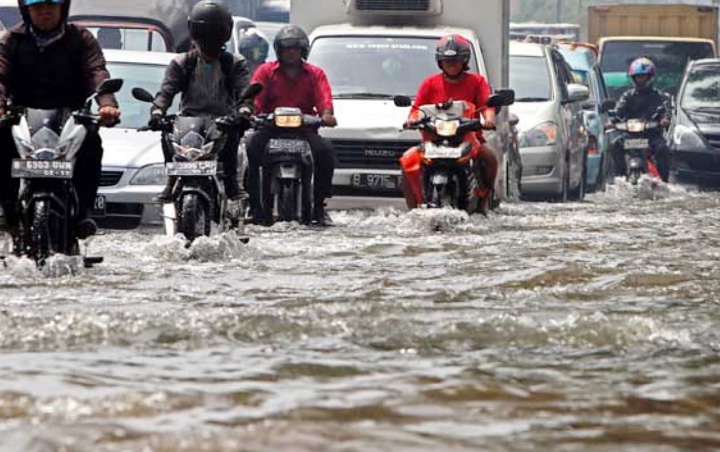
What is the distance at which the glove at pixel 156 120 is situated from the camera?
13.0 m

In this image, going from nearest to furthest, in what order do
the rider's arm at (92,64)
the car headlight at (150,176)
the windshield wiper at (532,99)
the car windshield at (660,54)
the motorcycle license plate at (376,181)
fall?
the rider's arm at (92,64) → the car headlight at (150,176) → the motorcycle license plate at (376,181) → the windshield wiper at (532,99) → the car windshield at (660,54)

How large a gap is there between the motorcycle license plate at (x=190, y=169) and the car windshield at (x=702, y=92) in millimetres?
15677

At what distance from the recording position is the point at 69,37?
11.4 meters

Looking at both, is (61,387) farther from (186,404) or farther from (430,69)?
(430,69)

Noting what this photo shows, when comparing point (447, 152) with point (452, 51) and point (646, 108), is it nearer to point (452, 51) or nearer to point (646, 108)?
point (452, 51)

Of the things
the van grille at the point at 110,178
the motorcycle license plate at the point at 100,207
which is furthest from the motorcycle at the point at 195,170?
the van grille at the point at 110,178

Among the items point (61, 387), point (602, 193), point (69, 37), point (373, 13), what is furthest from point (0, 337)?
point (602, 193)

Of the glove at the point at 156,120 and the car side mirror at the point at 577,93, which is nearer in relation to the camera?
the glove at the point at 156,120

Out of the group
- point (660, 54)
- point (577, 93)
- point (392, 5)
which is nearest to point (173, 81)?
point (392, 5)

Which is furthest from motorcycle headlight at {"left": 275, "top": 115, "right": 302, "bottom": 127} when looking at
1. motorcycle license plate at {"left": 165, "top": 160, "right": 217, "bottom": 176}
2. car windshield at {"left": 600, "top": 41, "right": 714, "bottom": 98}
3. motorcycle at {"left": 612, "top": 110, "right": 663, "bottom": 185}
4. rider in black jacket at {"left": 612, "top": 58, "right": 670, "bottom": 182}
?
car windshield at {"left": 600, "top": 41, "right": 714, "bottom": 98}

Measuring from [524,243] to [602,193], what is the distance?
12.6 meters

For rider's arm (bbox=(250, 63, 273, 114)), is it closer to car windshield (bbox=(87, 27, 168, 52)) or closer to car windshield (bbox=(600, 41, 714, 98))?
car windshield (bbox=(87, 27, 168, 52))

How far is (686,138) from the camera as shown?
27156 millimetres

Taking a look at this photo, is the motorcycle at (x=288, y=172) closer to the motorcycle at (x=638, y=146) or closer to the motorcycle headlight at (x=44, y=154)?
the motorcycle headlight at (x=44, y=154)
